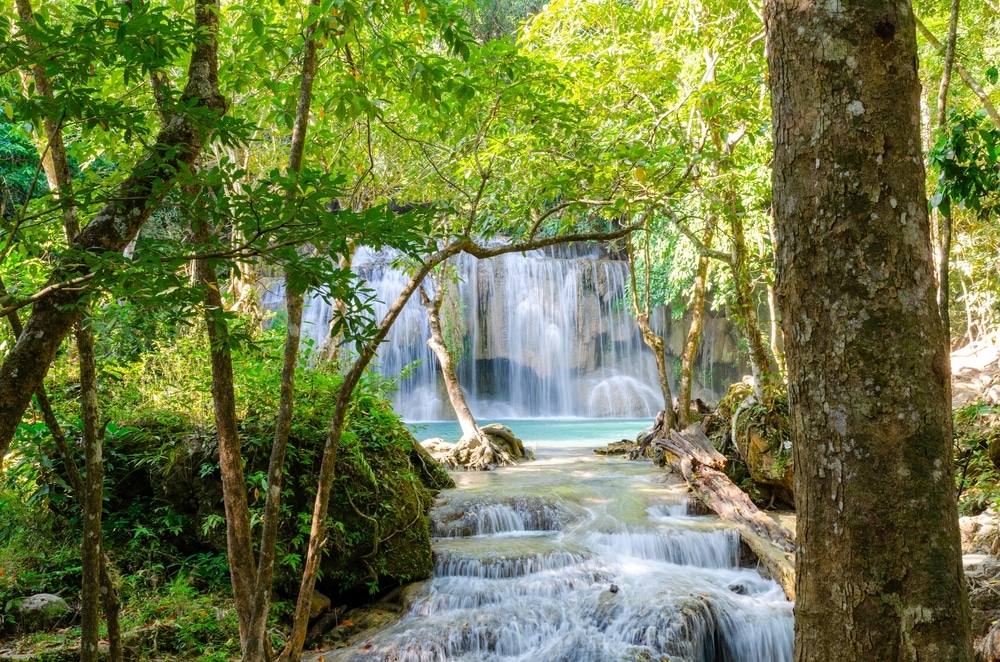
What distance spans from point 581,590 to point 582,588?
38 millimetres

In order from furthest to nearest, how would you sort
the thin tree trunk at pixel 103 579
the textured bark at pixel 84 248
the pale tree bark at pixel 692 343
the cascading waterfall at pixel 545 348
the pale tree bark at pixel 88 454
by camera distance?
the cascading waterfall at pixel 545 348
the pale tree bark at pixel 692 343
the thin tree trunk at pixel 103 579
the pale tree bark at pixel 88 454
the textured bark at pixel 84 248


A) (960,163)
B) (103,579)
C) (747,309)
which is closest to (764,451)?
(747,309)

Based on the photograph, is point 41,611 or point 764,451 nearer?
point 41,611

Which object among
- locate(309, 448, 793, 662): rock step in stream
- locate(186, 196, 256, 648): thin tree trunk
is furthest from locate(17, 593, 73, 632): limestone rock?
locate(186, 196, 256, 648): thin tree trunk

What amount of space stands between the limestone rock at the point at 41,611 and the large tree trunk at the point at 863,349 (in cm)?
469

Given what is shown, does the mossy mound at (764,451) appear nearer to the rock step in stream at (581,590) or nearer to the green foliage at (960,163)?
the rock step in stream at (581,590)

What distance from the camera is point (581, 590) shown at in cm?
577

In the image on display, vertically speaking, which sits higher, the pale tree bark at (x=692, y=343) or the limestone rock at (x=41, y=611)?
the pale tree bark at (x=692, y=343)

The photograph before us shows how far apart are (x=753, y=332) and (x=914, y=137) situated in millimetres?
7611

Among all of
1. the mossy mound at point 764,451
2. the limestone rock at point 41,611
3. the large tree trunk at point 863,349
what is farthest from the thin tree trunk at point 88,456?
the mossy mound at point 764,451

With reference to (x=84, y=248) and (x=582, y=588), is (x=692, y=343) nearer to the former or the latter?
(x=582, y=588)

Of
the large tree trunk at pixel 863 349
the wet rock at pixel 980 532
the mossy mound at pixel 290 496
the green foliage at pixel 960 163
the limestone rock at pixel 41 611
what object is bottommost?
the wet rock at pixel 980 532

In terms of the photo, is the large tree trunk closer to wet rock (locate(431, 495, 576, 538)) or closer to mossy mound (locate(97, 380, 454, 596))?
mossy mound (locate(97, 380, 454, 596))

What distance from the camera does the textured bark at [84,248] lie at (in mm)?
1853
